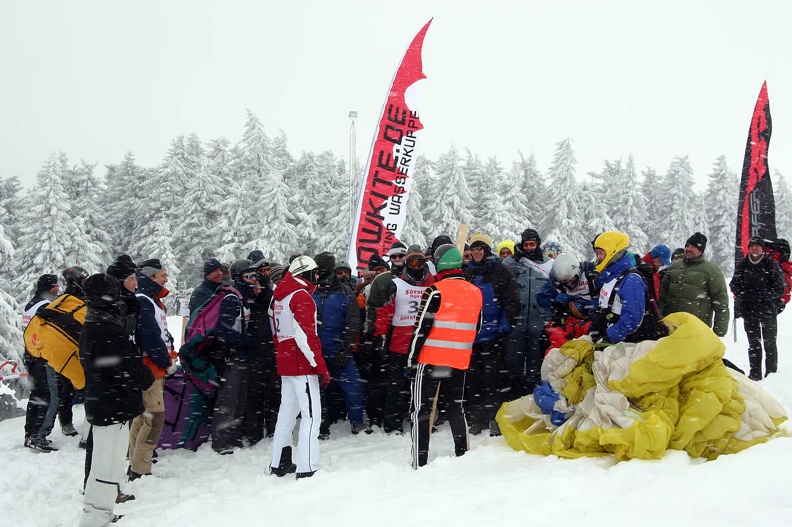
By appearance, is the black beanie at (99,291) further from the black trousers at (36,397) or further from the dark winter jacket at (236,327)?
the black trousers at (36,397)

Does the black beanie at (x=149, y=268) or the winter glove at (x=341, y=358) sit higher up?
the black beanie at (x=149, y=268)

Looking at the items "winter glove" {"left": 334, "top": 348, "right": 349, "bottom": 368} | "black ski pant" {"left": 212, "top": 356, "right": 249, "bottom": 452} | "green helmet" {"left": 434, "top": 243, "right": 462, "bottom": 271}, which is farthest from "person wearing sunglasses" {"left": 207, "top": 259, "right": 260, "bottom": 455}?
"green helmet" {"left": 434, "top": 243, "right": 462, "bottom": 271}

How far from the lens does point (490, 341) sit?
22.2 ft

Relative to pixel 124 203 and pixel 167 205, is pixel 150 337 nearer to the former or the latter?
pixel 167 205

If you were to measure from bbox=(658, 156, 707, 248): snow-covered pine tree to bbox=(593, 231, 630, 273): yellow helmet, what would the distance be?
46694mm

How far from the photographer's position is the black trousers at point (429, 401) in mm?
5348

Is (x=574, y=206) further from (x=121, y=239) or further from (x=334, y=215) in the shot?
(x=121, y=239)

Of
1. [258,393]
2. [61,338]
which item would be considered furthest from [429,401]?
[61,338]

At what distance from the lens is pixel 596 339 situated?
5691mm

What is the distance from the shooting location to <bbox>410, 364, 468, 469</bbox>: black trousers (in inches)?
211

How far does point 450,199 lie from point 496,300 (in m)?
34.8

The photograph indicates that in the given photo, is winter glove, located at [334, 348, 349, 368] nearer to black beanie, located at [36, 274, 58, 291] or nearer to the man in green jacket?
black beanie, located at [36, 274, 58, 291]

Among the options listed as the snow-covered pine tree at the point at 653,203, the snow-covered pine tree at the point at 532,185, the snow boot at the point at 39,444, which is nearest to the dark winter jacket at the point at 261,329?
the snow boot at the point at 39,444

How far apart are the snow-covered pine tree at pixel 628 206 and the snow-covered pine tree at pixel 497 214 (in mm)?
9762
